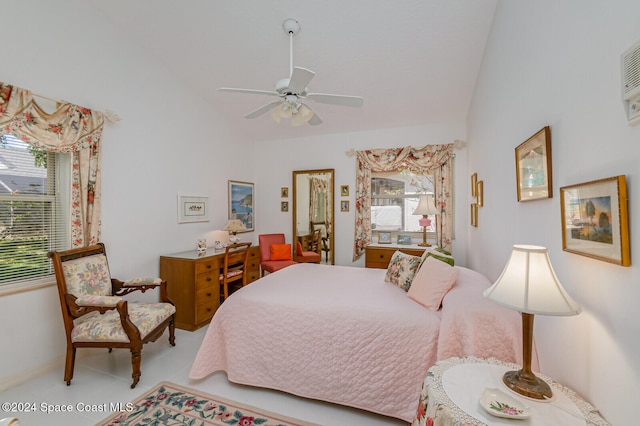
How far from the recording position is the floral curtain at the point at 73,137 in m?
2.10

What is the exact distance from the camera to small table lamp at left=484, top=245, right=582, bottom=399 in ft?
3.18

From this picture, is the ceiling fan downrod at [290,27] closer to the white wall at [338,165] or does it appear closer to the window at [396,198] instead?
the white wall at [338,165]

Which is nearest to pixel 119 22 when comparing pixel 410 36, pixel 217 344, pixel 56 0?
pixel 56 0

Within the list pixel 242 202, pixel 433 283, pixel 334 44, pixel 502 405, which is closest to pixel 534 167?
pixel 433 283

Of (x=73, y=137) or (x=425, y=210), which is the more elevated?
(x=73, y=137)

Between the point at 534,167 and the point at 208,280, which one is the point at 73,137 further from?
the point at 534,167

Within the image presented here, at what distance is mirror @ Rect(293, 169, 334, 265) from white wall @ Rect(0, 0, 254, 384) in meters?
1.25

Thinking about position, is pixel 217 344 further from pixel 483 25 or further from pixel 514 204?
pixel 483 25

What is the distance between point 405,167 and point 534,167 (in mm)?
2973

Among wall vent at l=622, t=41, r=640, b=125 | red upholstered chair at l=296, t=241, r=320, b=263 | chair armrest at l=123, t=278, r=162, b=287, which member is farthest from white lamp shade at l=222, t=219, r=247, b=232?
wall vent at l=622, t=41, r=640, b=125

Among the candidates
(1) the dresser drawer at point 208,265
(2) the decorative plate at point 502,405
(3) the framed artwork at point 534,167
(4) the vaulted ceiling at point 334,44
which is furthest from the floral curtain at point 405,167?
(2) the decorative plate at point 502,405

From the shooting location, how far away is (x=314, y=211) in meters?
4.78

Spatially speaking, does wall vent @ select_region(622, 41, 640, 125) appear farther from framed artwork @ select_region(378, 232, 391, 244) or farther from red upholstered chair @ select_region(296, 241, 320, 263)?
red upholstered chair @ select_region(296, 241, 320, 263)

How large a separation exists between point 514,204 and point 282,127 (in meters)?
3.64
